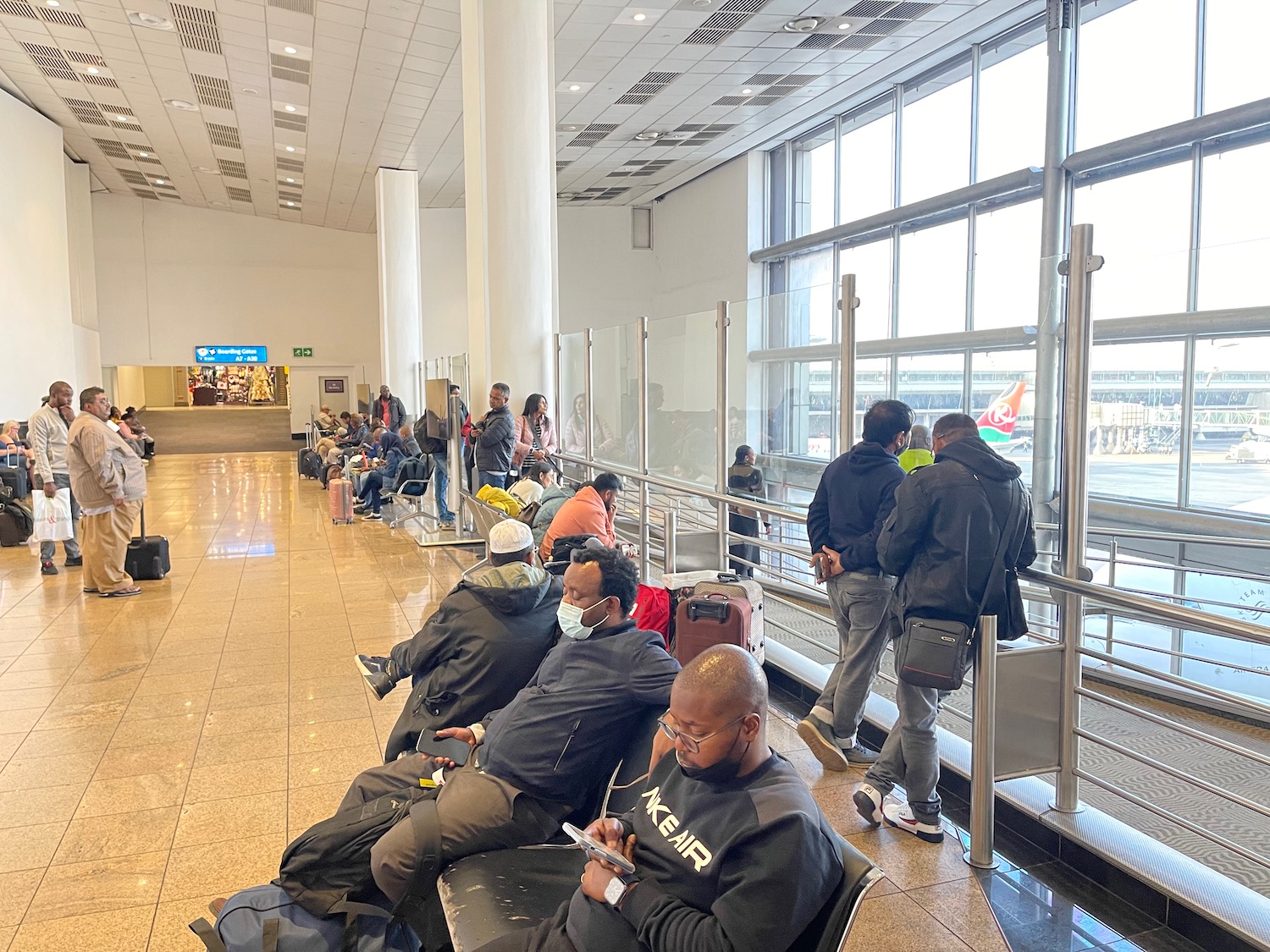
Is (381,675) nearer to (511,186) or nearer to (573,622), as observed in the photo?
(573,622)

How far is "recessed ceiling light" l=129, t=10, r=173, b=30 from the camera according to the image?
39.8 ft

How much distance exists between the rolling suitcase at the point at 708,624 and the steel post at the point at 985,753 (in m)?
0.93

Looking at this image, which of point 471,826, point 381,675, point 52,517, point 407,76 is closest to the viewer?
point 471,826

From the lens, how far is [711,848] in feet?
5.87

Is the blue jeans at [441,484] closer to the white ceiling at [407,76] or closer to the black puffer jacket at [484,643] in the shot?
the white ceiling at [407,76]

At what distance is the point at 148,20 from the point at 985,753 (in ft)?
45.1

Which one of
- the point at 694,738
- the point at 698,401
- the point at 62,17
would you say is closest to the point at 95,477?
the point at 698,401

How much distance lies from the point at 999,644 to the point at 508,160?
7302 mm

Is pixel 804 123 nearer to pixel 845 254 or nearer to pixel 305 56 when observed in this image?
pixel 845 254

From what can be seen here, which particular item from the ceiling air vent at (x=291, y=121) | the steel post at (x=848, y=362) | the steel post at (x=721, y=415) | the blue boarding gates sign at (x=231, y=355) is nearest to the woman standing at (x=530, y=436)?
the steel post at (x=721, y=415)

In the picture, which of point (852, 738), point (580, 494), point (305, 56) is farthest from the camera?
point (305, 56)

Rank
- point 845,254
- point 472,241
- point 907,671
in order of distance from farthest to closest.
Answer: point 845,254
point 472,241
point 907,671

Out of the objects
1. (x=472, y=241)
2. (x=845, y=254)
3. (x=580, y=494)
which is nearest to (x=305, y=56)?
(x=472, y=241)

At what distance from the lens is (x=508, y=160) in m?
9.57
